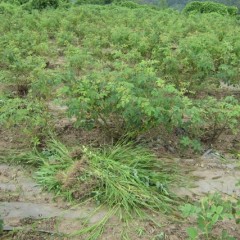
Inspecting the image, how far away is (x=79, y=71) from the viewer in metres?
6.38

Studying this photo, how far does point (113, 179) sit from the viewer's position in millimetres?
3996

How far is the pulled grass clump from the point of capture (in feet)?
12.3

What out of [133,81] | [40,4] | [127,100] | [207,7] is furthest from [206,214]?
[207,7]

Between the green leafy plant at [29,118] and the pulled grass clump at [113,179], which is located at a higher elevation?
the green leafy plant at [29,118]

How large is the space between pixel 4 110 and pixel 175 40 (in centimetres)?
496

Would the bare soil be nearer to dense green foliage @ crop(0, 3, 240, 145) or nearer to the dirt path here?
the dirt path

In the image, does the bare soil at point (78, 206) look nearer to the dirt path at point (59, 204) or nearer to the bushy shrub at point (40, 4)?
the dirt path at point (59, 204)

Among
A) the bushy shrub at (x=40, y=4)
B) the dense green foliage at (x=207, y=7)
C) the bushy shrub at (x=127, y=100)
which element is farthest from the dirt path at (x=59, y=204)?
the dense green foliage at (x=207, y=7)

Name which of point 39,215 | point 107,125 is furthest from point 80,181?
point 107,125

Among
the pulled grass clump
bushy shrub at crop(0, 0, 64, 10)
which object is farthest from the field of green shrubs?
bushy shrub at crop(0, 0, 64, 10)

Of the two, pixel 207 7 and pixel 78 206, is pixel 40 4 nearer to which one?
pixel 207 7

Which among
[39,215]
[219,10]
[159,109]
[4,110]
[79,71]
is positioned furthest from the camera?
[219,10]

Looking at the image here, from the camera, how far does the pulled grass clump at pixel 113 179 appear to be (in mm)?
3754

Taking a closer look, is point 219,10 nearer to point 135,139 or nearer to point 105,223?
point 135,139
